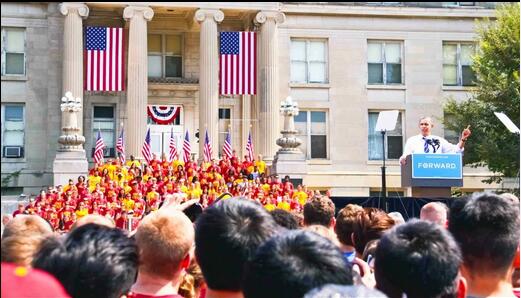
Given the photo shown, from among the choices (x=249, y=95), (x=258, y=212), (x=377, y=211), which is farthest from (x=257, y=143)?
(x=258, y=212)

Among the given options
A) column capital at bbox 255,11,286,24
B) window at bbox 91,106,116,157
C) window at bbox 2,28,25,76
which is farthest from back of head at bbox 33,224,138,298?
window at bbox 2,28,25,76

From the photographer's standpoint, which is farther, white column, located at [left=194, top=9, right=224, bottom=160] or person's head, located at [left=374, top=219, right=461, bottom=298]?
white column, located at [left=194, top=9, right=224, bottom=160]

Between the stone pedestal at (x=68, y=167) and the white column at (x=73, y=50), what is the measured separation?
3875mm

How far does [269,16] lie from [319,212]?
30349 mm

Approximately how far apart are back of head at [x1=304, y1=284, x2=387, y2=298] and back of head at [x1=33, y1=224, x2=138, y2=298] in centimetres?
122

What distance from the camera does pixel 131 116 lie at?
1379 inches

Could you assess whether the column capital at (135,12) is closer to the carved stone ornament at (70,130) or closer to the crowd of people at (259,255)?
the carved stone ornament at (70,130)

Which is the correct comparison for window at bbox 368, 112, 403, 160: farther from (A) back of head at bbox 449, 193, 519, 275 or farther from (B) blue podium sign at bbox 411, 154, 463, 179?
(A) back of head at bbox 449, 193, 519, 275

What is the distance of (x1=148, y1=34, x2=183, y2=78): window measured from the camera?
38.8 metres

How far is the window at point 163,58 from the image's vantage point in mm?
38844

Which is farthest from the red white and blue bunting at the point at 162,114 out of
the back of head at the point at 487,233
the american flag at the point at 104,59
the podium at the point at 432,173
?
the back of head at the point at 487,233

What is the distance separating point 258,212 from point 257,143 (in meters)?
32.8

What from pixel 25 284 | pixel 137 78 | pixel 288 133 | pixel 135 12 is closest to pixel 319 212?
pixel 25 284

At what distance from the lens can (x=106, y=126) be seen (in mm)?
37750
